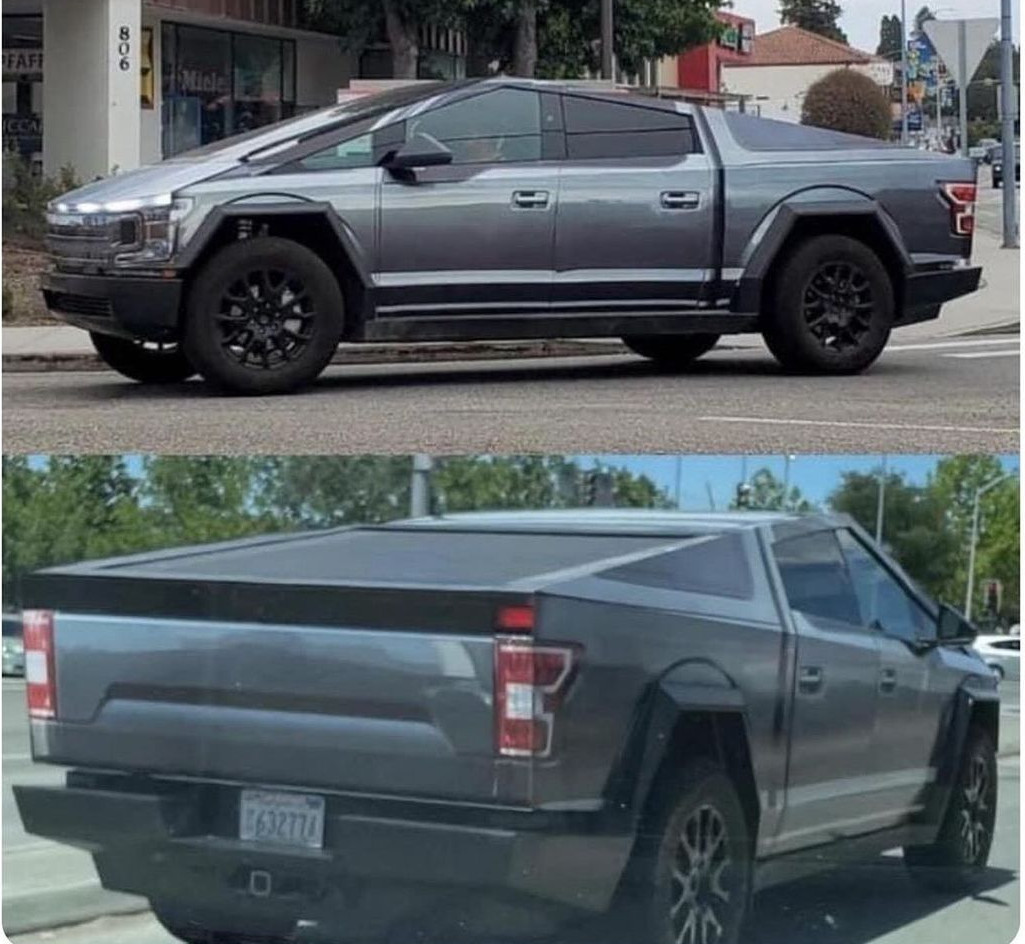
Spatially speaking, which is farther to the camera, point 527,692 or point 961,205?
point 961,205

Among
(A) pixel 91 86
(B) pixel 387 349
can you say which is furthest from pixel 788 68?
(A) pixel 91 86

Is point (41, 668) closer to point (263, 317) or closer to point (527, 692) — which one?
point (527, 692)

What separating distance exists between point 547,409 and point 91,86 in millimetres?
15354

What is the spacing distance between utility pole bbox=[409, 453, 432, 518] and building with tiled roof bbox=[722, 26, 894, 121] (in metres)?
7.08

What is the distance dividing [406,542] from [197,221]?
613cm

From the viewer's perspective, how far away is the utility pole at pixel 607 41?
16875 mm

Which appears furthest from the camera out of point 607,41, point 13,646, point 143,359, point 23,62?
point 23,62

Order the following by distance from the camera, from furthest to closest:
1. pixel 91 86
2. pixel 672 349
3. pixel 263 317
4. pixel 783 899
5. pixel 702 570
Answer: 1. pixel 91 86
2. pixel 672 349
3. pixel 263 317
4. pixel 783 899
5. pixel 702 570

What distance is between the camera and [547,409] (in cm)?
1015

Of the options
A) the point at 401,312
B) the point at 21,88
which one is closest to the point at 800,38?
the point at 401,312

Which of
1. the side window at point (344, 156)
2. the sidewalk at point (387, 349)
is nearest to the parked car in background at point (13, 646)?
the side window at point (344, 156)

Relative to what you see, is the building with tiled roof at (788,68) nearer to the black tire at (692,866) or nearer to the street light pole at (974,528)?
the street light pole at (974,528)

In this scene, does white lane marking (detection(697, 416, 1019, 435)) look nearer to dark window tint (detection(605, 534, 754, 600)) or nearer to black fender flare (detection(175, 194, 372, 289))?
black fender flare (detection(175, 194, 372, 289))

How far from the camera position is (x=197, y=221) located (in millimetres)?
9367
